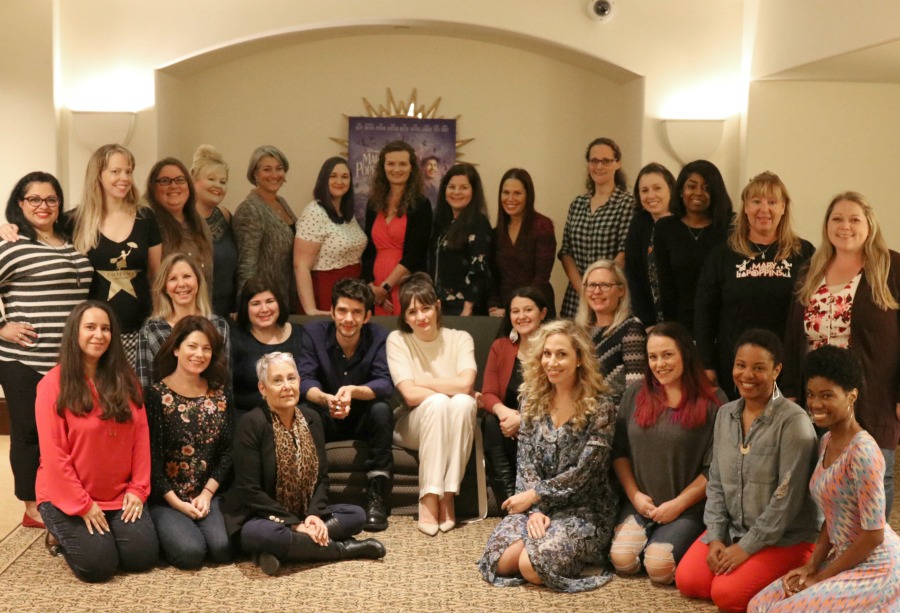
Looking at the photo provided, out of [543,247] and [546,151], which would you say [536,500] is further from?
[546,151]

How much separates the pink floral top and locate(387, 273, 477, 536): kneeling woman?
145cm

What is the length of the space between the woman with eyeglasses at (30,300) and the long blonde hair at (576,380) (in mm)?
1896

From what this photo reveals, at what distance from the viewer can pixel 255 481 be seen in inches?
161

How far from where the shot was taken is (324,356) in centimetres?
484

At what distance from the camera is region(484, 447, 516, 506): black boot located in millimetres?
4668

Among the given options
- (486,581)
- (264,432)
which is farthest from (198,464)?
(486,581)

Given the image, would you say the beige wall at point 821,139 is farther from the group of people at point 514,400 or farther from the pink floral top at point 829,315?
→ the pink floral top at point 829,315

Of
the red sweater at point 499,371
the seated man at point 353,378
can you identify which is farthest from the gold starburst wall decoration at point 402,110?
the red sweater at point 499,371

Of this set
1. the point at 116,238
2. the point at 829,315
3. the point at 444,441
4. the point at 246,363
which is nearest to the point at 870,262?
the point at 829,315

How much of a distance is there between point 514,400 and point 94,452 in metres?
1.81

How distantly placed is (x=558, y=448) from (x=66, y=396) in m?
1.85

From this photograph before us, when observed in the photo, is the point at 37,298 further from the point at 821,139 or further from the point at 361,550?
the point at 821,139

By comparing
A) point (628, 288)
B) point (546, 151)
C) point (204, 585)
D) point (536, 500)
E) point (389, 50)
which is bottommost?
point (204, 585)

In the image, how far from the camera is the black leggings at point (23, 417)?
433cm
